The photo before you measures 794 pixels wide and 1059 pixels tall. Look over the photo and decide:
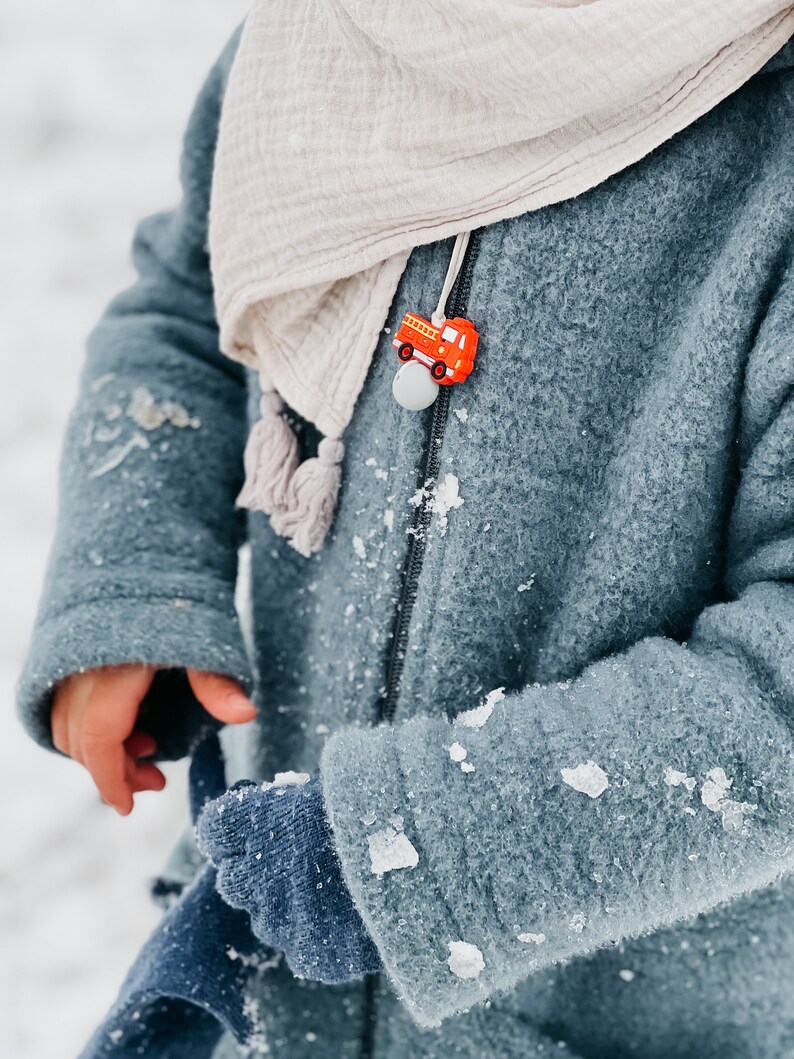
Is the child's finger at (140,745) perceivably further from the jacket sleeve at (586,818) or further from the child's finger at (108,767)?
the jacket sleeve at (586,818)

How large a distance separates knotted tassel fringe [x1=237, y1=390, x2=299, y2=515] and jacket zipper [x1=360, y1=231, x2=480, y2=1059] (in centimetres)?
14

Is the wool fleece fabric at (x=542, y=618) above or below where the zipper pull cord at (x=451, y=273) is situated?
below

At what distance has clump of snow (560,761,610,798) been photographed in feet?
1.73

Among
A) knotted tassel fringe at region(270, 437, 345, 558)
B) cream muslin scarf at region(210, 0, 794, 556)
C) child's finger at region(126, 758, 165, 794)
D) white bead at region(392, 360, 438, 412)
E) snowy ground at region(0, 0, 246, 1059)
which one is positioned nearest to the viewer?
cream muslin scarf at region(210, 0, 794, 556)

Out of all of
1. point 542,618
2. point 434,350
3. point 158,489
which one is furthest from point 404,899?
point 158,489

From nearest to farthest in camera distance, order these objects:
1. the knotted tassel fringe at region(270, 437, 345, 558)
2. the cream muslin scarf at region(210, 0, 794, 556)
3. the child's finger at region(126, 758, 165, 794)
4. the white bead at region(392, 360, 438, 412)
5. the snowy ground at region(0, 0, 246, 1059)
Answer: the cream muslin scarf at region(210, 0, 794, 556)
the white bead at region(392, 360, 438, 412)
the knotted tassel fringe at region(270, 437, 345, 558)
the child's finger at region(126, 758, 165, 794)
the snowy ground at region(0, 0, 246, 1059)

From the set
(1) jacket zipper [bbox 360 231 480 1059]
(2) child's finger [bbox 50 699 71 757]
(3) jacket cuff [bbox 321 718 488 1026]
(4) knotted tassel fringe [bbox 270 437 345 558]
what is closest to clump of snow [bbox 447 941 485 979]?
Answer: (3) jacket cuff [bbox 321 718 488 1026]

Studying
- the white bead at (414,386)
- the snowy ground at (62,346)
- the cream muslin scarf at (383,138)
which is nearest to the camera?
the cream muslin scarf at (383,138)

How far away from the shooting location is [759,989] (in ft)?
2.51

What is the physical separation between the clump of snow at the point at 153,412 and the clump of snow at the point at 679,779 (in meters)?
0.57

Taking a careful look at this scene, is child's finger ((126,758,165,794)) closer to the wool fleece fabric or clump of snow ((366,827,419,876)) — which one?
the wool fleece fabric

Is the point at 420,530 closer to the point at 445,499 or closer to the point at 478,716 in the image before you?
the point at 445,499

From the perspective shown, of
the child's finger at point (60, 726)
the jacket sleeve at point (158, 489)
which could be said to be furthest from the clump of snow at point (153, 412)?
the child's finger at point (60, 726)

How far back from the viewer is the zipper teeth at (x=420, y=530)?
24.0 inches
